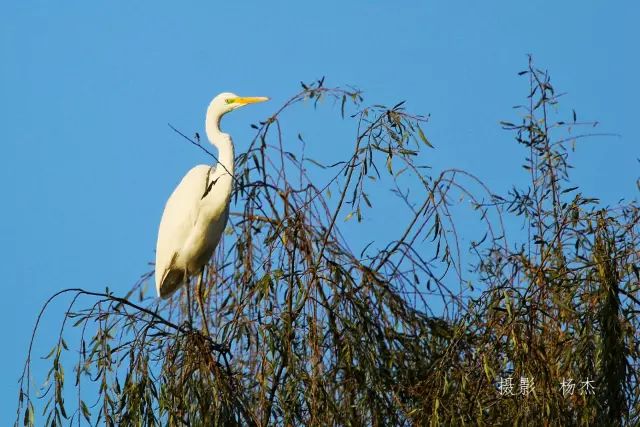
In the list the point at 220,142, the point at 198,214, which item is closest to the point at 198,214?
the point at 198,214

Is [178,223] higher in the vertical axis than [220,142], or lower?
lower

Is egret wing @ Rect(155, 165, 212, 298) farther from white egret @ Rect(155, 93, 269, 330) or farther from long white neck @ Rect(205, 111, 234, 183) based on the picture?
long white neck @ Rect(205, 111, 234, 183)

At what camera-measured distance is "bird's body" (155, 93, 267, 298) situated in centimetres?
503

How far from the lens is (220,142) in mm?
5059

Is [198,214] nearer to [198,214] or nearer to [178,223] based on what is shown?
[198,214]

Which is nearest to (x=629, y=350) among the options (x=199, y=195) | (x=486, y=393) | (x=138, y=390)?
(x=486, y=393)

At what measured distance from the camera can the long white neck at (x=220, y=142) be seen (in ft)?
16.5

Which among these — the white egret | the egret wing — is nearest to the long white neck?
the white egret

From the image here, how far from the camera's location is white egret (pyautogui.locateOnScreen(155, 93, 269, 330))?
16.5 feet

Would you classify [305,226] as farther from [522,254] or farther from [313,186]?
[522,254]

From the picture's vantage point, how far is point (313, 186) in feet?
11.3

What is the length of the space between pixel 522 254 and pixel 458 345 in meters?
0.59

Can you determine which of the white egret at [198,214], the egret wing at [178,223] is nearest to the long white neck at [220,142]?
the white egret at [198,214]

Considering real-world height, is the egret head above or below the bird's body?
above
